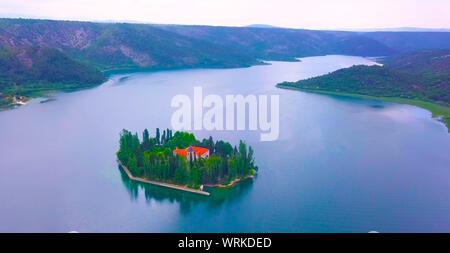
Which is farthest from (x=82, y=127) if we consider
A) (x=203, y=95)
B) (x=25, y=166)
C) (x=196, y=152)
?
(x=203, y=95)

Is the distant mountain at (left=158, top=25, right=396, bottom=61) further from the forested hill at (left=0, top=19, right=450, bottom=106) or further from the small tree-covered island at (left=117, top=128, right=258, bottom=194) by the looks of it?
the small tree-covered island at (left=117, top=128, right=258, bottom=194)

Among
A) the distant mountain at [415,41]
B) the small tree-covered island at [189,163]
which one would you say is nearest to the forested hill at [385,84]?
the small tree-covered island at [189,163]

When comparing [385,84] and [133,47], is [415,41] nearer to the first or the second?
[385,84]

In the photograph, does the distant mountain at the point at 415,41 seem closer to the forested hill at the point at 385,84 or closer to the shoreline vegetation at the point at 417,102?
the forested hill at the point at 385,84

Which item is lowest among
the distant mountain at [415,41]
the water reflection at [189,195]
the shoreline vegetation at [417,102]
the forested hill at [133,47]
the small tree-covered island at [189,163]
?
the water reflection at [189,195]

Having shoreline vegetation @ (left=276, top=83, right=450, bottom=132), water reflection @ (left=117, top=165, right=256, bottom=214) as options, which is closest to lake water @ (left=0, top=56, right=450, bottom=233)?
water reflection @ (left=117, top=165, right=256, bottom=214)

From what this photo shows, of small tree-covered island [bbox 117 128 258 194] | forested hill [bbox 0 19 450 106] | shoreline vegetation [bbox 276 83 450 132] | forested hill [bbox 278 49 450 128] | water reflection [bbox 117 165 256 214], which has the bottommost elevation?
water reflection [bbox 117 165 256 214]
